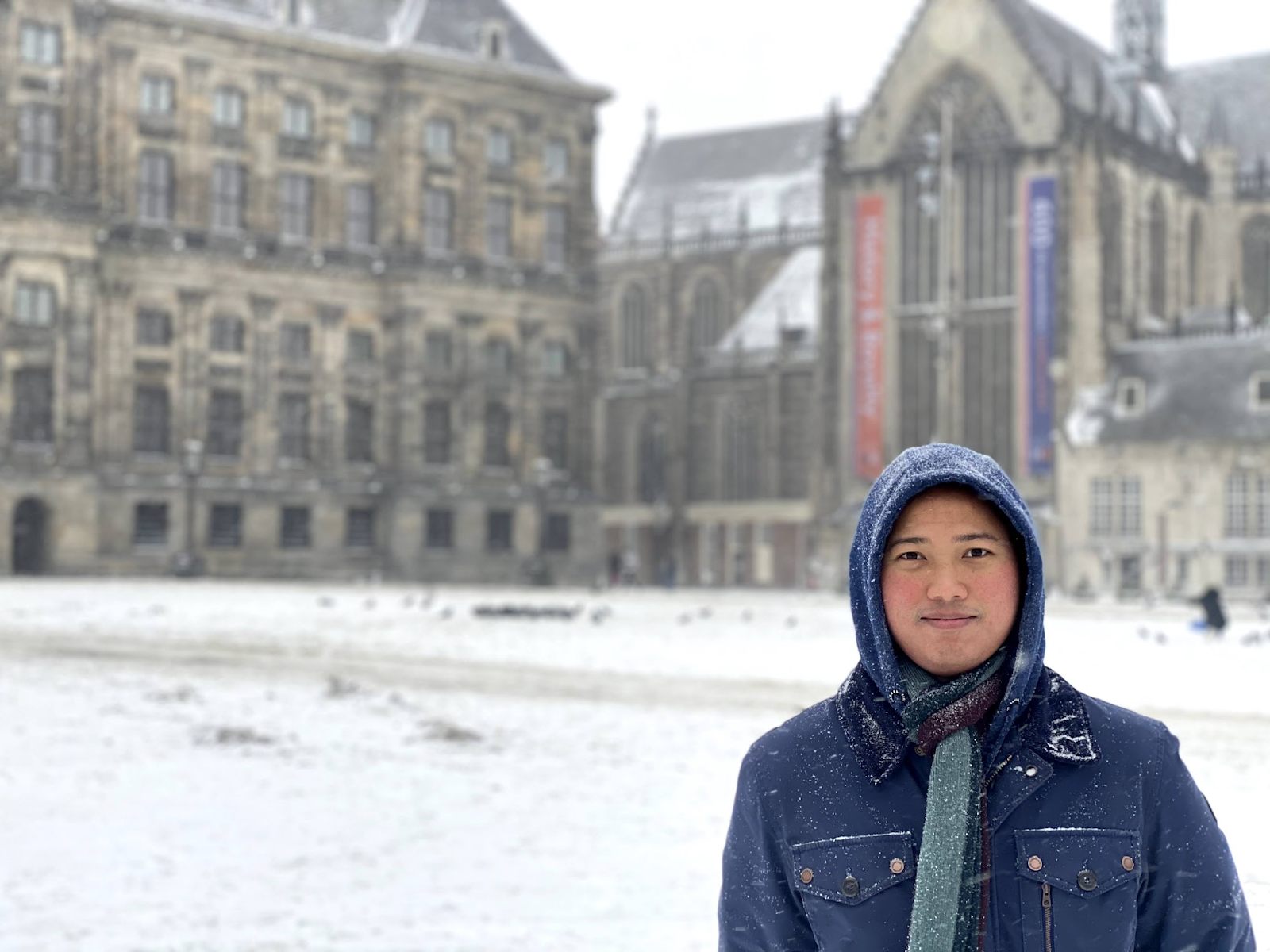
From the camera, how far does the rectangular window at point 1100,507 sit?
58000 mm

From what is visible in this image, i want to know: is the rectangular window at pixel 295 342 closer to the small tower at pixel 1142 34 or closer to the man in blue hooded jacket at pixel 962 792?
the small tower at pixel 1142 34

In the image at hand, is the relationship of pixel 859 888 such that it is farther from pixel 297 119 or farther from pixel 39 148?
pixel 297 119

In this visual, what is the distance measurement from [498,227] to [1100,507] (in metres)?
23.0

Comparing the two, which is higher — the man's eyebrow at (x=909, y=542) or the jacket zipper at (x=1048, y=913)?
the man's eyebrow at (x=909, y=542)

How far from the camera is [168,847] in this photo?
10047 mm

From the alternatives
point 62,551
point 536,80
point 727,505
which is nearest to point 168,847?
point 62,551

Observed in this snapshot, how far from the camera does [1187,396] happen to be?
5916cm

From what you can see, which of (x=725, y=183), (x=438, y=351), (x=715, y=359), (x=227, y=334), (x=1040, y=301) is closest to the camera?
(x=227, y=334)

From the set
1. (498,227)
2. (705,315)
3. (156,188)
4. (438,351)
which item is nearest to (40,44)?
(156,188)

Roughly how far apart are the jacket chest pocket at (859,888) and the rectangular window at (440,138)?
63.1 metres

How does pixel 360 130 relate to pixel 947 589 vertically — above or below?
above

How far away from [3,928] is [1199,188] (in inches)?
2771

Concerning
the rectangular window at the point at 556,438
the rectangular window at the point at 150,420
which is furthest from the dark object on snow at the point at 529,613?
the rectangular window at the point at 556,438

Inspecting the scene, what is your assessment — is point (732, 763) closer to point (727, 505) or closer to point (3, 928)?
point (3, 928)
